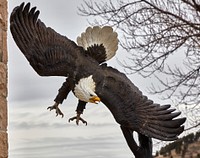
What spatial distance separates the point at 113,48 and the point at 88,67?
0.12 meters

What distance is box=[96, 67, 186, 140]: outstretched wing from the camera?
4.31 feet

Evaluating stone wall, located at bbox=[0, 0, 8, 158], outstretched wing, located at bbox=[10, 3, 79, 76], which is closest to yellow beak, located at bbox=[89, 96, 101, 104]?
outstretched wing, located at bbox=[10, 3, 79, 76]

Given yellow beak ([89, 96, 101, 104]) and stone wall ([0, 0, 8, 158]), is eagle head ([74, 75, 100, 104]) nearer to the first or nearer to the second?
yellow beak ([89, 96, 101, 104])

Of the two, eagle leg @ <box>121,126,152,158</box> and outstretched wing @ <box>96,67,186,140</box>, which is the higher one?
outstretched wing @ <box>96,67,186,140</box>

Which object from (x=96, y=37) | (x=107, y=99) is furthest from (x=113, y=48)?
(x=107, y=99)

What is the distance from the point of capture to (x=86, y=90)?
1.32 meters

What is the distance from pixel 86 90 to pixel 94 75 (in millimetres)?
55

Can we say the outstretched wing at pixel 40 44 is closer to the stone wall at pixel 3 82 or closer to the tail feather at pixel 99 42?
the tail feather at pixel 99 42

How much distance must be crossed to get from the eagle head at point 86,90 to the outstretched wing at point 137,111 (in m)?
0.02

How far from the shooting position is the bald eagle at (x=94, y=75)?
4.35 feet

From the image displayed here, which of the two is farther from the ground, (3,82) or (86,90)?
(3,82)

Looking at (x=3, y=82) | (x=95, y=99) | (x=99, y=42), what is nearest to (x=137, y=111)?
(x=95, y=99)

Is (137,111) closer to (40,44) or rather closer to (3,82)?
(40,44)

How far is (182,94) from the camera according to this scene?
12.5 ft
